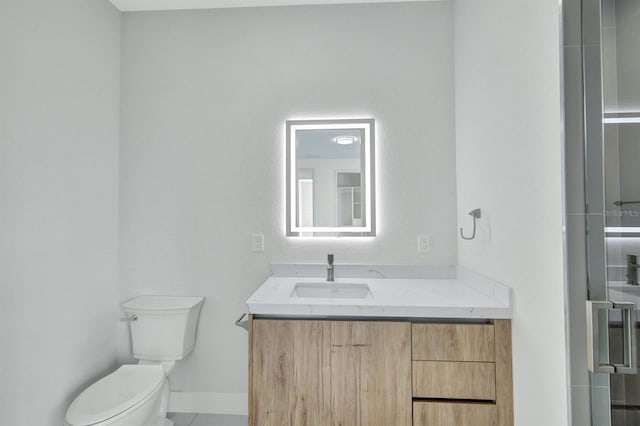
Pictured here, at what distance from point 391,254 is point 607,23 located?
1.45 meters

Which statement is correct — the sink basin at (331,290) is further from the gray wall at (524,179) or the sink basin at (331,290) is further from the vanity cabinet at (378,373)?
the gray wall at (524,179)

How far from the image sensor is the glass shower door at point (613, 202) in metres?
0.76

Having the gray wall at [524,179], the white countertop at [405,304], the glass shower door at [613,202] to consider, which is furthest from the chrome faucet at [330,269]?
the glass shower door at [613,202]

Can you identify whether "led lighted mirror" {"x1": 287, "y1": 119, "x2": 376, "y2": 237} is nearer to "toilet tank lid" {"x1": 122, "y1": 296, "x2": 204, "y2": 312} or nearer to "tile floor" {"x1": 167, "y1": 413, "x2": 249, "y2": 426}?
"toilet tank lid" {"x1": 122, "y1": 296, "x2": 204, "y2": 312}

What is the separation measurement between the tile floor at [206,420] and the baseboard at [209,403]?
2 centimetres

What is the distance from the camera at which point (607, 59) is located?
83 centimetres

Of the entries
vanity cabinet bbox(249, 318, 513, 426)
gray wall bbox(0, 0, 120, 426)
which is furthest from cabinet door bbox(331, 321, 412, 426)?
gray wall bbox(0, 0, 120, 426)

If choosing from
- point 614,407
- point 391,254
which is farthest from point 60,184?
point 614,407

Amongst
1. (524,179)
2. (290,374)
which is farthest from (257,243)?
(524,179)

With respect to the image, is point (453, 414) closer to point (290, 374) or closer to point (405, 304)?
point (405, 304)

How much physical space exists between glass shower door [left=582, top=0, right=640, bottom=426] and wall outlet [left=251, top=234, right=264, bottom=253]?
5.33ft

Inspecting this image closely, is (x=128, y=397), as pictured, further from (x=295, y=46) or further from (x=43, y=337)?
(x=295, y=46)

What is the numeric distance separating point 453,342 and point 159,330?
1.63 meters

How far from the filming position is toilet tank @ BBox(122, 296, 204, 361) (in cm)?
189
